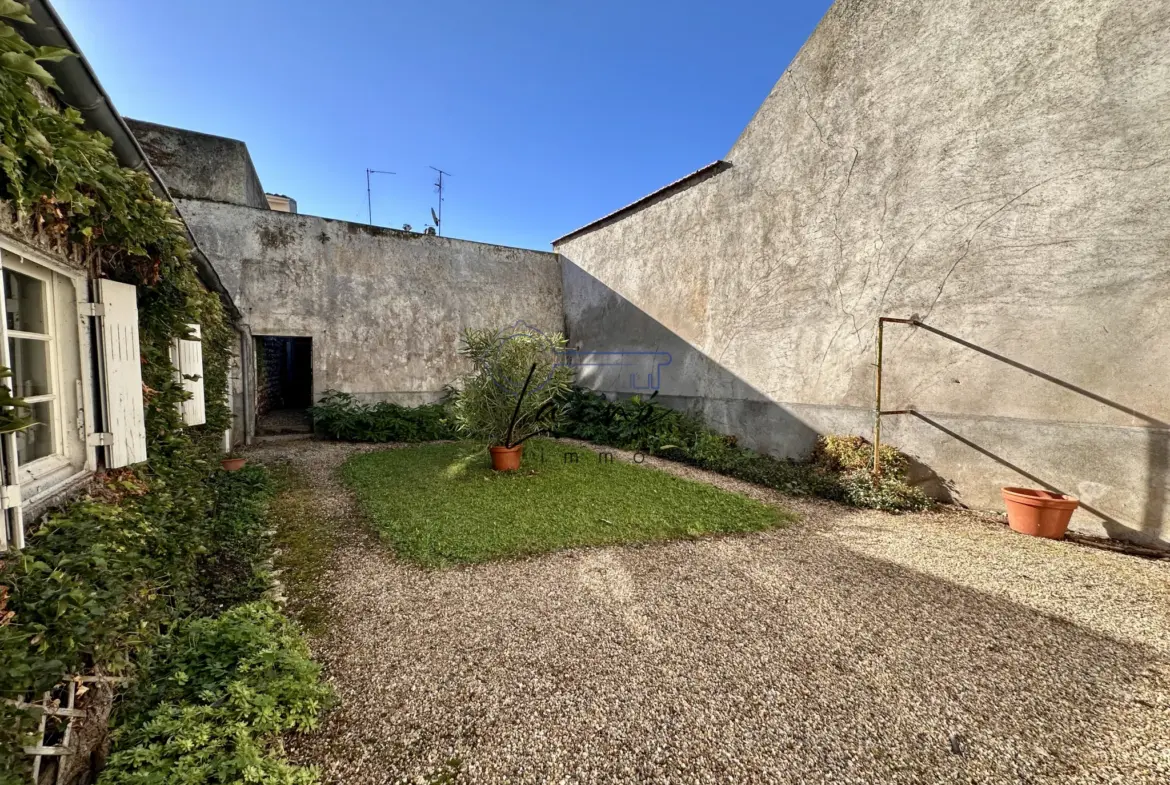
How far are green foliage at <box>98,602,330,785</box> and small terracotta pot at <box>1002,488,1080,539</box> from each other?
5.65m

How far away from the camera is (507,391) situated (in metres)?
5.96

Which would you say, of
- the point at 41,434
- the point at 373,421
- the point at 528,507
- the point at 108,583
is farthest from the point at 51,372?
the point at 373,421

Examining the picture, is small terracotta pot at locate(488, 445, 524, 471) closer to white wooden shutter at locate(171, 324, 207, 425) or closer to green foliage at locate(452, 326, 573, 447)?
green foliage at locate(452, 326, 573, 447)

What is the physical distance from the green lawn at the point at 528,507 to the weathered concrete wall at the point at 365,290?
3.21 m

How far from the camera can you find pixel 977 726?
6.07 feet

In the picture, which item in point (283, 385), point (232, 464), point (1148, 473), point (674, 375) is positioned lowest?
point (232, 464)

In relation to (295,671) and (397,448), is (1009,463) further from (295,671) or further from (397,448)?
(397,448)

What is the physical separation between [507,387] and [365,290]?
509cm

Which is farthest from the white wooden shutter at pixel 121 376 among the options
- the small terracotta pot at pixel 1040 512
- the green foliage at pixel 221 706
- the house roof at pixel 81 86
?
the small terracotta pot at pixel 1040 512

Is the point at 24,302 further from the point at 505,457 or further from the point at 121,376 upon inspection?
the point at 505,457

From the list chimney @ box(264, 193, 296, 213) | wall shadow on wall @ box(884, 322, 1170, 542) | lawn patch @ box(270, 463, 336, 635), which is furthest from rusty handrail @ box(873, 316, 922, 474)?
chimney @ box(264, 193, 296, 213)

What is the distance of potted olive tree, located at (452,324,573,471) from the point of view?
19.6ft

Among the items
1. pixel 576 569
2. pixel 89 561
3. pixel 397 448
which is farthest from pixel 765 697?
pixel 397 448

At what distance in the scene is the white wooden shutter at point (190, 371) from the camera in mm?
3406
